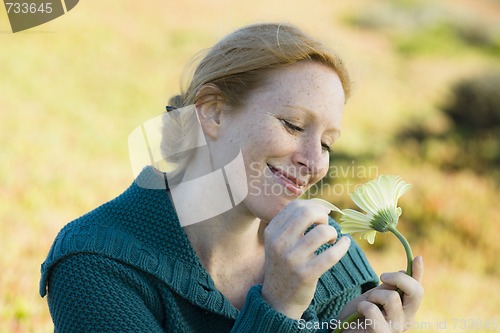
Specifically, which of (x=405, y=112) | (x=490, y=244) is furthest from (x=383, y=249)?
(x=405, y=112)

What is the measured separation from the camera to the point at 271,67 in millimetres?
2102

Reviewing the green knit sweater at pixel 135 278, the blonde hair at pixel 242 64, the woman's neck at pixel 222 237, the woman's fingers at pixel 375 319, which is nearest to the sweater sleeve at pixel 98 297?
the green knit sweater at pixel 135 278

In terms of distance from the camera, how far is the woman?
1.86 meters

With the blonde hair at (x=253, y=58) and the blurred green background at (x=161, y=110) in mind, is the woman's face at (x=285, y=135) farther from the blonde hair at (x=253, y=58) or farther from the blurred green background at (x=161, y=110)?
the blurred green background at (x=161, y=110)

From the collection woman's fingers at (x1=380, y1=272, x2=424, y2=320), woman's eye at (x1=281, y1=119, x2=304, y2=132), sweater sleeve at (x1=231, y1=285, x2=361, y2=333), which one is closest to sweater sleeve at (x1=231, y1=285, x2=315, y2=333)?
sweater sleeve at (x1=231, y1=285, x2=361, y2=333)

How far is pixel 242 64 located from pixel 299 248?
2.32 feet

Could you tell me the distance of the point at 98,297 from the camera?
1950 millimetres

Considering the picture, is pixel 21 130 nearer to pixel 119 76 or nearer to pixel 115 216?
pixel 119 76

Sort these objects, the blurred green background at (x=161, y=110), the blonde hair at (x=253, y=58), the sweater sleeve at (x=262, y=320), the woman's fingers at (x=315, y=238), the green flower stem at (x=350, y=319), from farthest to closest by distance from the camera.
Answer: the blurred green background at (x=161, y=110)
the blonde hair at (x=253, y=58)
the green flower stem at (x=350, y=319)
the sweater sleeve at (x=262, y=320)
the woman's fingers at (x=315, y=238)

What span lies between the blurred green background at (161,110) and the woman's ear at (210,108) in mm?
414

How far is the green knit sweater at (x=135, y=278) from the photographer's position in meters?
1.94

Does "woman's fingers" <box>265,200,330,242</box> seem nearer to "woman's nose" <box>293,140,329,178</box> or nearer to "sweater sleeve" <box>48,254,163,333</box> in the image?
"woman's nose" <box>293,140,329,178</box>

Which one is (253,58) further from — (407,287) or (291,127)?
(407,287)

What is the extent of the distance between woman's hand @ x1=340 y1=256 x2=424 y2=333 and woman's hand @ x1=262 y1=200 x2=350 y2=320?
8.1 inches
